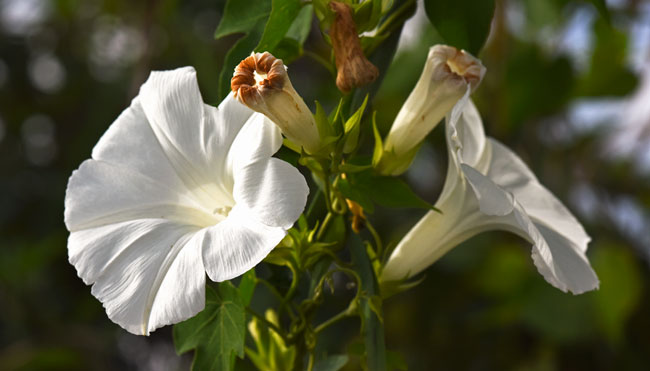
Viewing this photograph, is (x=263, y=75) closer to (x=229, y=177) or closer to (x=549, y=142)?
(x=229, y=177)

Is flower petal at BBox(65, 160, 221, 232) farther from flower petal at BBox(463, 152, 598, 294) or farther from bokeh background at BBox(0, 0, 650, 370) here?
bokeh background at BBox(0, 0, 650, 370)

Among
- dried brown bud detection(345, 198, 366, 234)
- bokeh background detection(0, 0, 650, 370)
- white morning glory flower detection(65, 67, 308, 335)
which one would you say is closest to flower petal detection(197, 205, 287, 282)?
white morning glory flower detection(65, 67, 308, 335)

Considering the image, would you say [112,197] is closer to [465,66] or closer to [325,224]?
[325,224]

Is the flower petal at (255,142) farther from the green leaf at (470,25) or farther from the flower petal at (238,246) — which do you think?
the green leaf at (470,25)

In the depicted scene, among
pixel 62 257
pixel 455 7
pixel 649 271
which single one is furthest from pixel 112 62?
pixel 455 7

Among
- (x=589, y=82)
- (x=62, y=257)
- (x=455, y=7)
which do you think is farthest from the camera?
(x=62, y=257)
